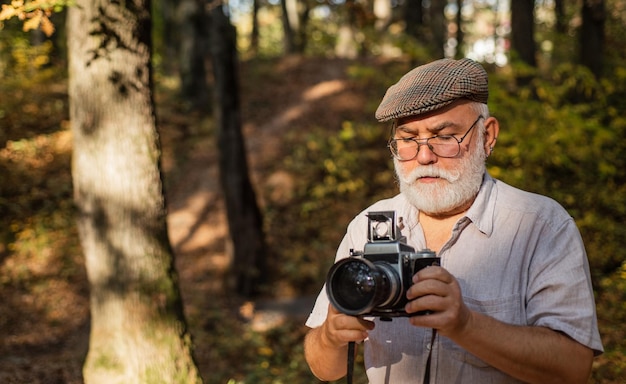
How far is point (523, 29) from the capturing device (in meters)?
10.5

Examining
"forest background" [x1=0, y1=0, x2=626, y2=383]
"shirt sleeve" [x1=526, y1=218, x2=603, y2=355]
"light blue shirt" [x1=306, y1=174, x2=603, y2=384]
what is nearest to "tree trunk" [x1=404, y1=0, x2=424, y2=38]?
"forest background" [x1=0, y1=0, x2=626, y2=383]

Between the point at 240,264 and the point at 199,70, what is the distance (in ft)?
30.1

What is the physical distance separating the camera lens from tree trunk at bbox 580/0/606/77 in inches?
398

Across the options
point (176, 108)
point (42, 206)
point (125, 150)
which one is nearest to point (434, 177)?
point (125, 150)

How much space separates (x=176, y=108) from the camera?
57.2 ft

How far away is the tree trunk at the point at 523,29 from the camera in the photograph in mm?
10484

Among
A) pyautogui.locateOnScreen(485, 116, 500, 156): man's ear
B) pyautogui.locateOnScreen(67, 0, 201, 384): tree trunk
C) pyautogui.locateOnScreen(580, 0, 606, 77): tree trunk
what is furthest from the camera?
pyautogui.locateOnScreen(580, 0, 606, 77): tree trunk

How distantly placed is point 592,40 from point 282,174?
6345 millimetres

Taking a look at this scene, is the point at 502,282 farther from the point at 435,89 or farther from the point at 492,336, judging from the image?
the point at 435,89

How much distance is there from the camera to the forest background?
325 inches

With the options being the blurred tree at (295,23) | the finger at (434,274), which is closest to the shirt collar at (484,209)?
the finger at (434,274)

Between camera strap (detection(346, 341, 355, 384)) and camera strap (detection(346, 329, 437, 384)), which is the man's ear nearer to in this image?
camera strap (detection(346, 329, 437, 384))

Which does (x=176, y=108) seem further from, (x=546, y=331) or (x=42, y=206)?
(x=546, y=331)

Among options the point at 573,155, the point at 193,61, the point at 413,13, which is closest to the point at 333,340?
the point at 573,155
